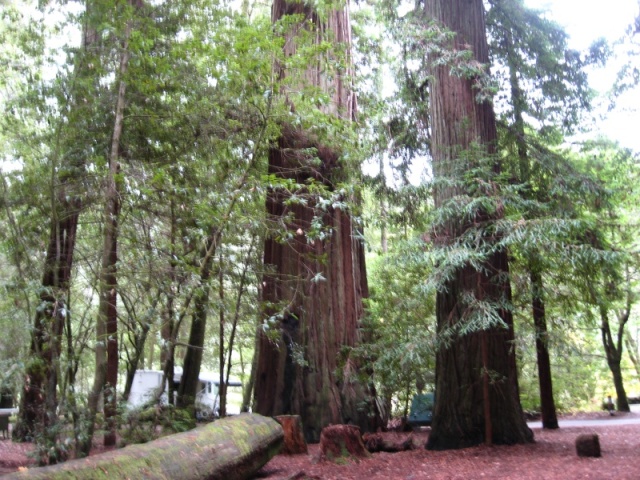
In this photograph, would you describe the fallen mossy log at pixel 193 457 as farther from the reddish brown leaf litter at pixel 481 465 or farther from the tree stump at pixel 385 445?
the tree stump at pixel 385 445

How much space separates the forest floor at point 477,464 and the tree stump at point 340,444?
15 centimetres

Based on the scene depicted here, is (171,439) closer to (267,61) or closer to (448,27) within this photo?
(267,61)

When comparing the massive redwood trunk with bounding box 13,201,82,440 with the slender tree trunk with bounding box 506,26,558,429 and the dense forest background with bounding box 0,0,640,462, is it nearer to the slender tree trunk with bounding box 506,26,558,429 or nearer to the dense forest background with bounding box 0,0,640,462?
the dense forest background with bounding box 0,0,640,462

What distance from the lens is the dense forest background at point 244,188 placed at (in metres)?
7.36

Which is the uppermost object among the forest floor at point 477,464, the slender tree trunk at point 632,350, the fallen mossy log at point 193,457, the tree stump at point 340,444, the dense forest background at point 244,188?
the dense forest background at point 244,188

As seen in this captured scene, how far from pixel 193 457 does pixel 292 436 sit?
355 cm

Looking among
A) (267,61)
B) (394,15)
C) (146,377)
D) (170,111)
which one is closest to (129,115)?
(170,111)

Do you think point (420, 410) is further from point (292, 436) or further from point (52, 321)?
point (52, 321)

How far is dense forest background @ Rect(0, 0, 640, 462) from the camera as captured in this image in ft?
24.2

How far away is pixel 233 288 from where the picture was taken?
989 centimetres

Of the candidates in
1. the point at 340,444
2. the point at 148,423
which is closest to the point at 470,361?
the point at 340,444

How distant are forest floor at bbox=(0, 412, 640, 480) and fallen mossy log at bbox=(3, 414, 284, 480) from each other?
0.54 meters

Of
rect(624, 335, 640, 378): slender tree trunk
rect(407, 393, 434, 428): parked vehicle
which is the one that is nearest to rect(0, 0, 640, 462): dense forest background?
rect(407, 393, 434, 428): parked vehicle

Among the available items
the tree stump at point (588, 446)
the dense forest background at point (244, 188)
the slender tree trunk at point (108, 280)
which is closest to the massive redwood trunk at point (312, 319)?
the dense forest background at point (244, 188)
